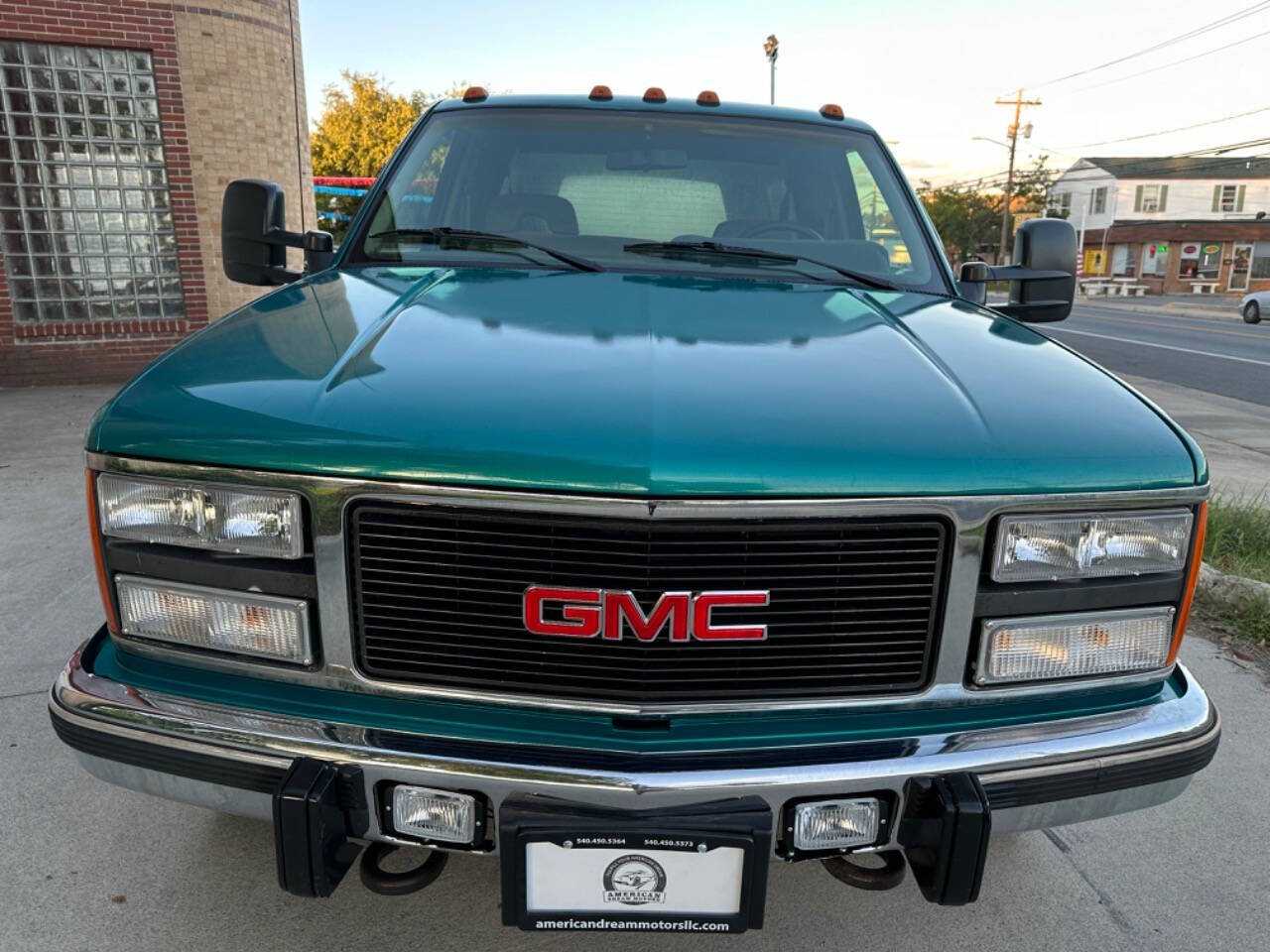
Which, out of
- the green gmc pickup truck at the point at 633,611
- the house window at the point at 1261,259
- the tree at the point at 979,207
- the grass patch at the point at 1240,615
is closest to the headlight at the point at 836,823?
the green gmc pickup truck at the point at 633,611

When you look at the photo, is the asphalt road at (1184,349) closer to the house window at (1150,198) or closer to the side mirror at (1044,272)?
the side mirror at (1044,272)

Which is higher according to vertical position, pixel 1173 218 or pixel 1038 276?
pixel 1173 218

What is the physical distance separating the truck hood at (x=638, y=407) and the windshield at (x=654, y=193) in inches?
26.2

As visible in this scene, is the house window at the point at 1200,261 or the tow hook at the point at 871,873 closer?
the tow hook at the point at 871,873

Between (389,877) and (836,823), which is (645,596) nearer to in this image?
(836,823)

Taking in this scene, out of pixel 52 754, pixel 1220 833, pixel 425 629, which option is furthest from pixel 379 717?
pixel 1220 833

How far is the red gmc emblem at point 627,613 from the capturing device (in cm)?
150

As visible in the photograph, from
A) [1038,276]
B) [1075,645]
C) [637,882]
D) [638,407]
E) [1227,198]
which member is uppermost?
[1227,198]

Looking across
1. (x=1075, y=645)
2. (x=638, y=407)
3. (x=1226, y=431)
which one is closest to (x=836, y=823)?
(x=1075, y=645)

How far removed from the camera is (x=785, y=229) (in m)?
2.88

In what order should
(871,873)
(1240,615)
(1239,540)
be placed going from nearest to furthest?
(871,873) < (1240,615) < (1239,540)

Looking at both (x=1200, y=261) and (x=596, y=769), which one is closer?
(x=596, y=769)

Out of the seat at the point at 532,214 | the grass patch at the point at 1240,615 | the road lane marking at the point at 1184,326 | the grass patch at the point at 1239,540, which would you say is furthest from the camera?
the road lane marking at the point at 1184,326

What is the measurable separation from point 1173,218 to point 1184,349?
45.3 m
